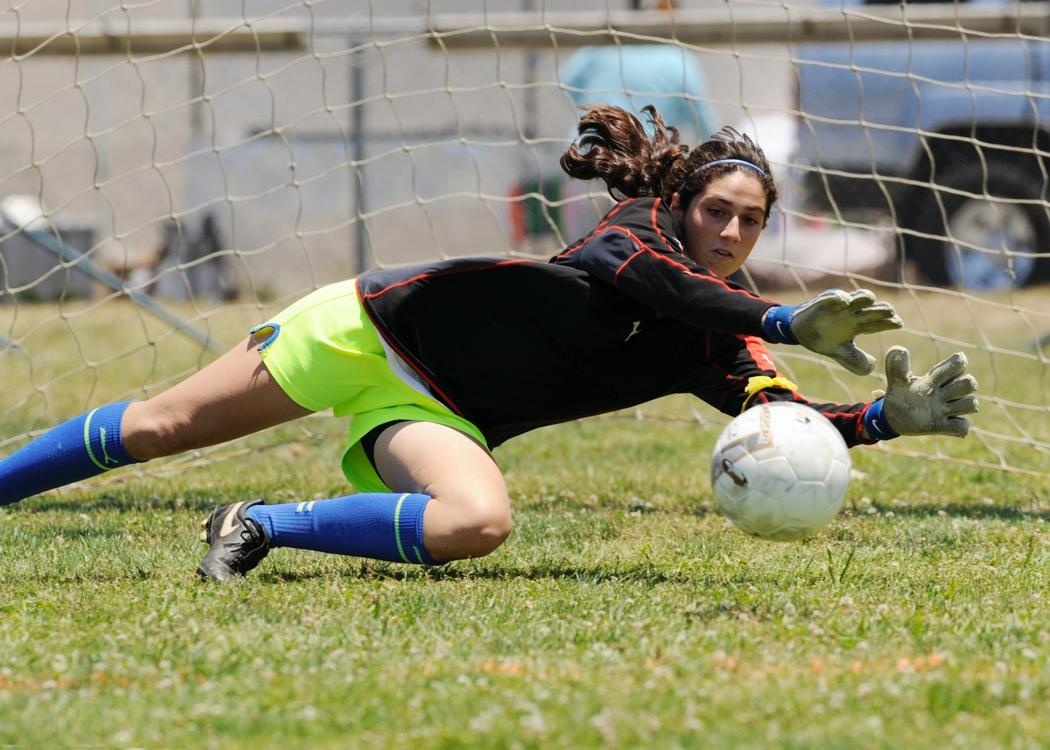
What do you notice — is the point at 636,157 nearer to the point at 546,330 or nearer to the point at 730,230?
the point at 730,230

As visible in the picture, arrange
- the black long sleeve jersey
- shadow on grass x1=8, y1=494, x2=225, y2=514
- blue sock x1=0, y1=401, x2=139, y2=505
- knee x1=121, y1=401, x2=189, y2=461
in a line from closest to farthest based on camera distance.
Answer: the black long sleeve jersey
knee x1=121, y1=401, x2=189, y2=461
blue sock x1=0, y1=401, x2=139, y2=505
shadow on grass x1=8, y1=494, x2=225, y2=514

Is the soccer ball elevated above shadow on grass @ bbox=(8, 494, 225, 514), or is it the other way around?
the soccer ball

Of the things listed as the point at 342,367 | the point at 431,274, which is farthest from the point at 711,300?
the point at 342,367

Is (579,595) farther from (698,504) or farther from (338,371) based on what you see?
(698,504)

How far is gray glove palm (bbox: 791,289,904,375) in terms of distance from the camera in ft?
12.0

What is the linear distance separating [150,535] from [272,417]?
99cm

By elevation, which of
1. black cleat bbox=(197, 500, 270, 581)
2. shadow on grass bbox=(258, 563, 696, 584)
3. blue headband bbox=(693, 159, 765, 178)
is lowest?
A: shadow on grass bbox=(258, 563, 696, 584)

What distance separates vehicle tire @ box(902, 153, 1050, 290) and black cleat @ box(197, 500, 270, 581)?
8103 mm

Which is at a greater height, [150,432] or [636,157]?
[636,157]

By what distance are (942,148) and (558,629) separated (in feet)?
29.6

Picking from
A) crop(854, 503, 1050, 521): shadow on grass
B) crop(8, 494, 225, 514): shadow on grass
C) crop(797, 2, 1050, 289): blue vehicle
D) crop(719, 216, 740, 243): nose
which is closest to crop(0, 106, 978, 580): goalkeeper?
crop(719, 216, 740, 243): nose

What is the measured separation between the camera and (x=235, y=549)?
4.04 m

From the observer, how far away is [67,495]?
5.80m

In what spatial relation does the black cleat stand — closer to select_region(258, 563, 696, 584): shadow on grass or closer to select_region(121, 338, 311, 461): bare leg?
select_region(258, 563, 696, 584): shadow on grass
